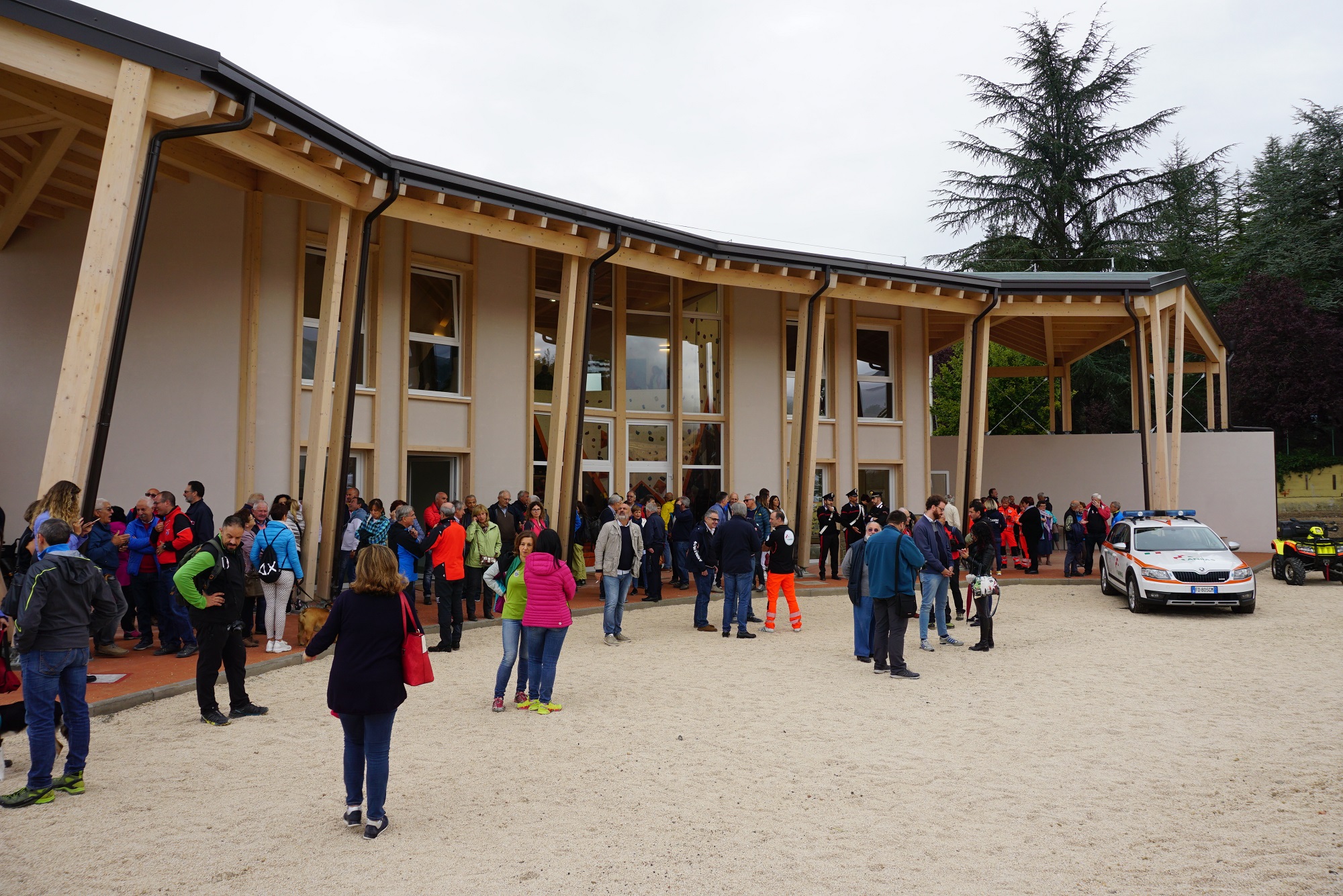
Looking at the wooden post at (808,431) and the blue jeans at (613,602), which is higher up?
the wooden post at (808,431)

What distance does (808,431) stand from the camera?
59.8 feet

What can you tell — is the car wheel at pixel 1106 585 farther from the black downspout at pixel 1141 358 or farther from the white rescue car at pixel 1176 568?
the black downspout at pixel 1141 358

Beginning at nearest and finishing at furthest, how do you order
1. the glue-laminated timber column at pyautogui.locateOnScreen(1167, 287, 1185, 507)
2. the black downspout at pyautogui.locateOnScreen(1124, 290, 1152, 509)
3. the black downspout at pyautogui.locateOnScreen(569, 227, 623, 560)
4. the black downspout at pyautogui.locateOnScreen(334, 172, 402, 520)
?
the black downspout at pyautogui.locateOnScreen(334, 172, 402, 520) < the black downspout at pyautogui.locateOnScreen(569, 227, 623, 560) < the black downspout at pyautogui.locateOnScreen(1124, 290, 1152, 509) < the glue-laminated timber column at pyautogui.locateOnScreen(1167, 287, 1185, 507)

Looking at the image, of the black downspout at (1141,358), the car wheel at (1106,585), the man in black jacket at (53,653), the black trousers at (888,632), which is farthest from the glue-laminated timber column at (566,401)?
the black downspout at (1141,358)

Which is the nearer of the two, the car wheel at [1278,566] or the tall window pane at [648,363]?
the car wheel at [1278,566]

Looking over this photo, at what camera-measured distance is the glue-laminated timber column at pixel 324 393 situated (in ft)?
39.7

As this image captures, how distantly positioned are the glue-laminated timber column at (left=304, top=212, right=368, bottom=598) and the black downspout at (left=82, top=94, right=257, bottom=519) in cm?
346

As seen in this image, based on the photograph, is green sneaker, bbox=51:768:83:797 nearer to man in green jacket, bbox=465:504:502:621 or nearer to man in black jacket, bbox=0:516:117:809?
man in black jacket, bbox=0:516:117:809

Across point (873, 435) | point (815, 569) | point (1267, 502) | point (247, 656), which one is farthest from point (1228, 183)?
point (247, 656)

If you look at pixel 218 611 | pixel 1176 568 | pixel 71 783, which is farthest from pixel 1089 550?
pixel 71 783

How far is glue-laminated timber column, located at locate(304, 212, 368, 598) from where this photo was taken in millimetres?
12609

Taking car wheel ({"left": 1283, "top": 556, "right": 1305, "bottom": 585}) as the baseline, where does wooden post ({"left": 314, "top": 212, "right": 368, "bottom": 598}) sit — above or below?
above

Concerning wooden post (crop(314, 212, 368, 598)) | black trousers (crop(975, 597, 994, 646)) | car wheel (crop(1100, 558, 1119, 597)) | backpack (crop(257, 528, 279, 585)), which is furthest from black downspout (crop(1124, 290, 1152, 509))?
backpack (crop(257, 528, 279, 585))

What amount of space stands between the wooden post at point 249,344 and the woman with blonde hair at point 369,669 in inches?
343
